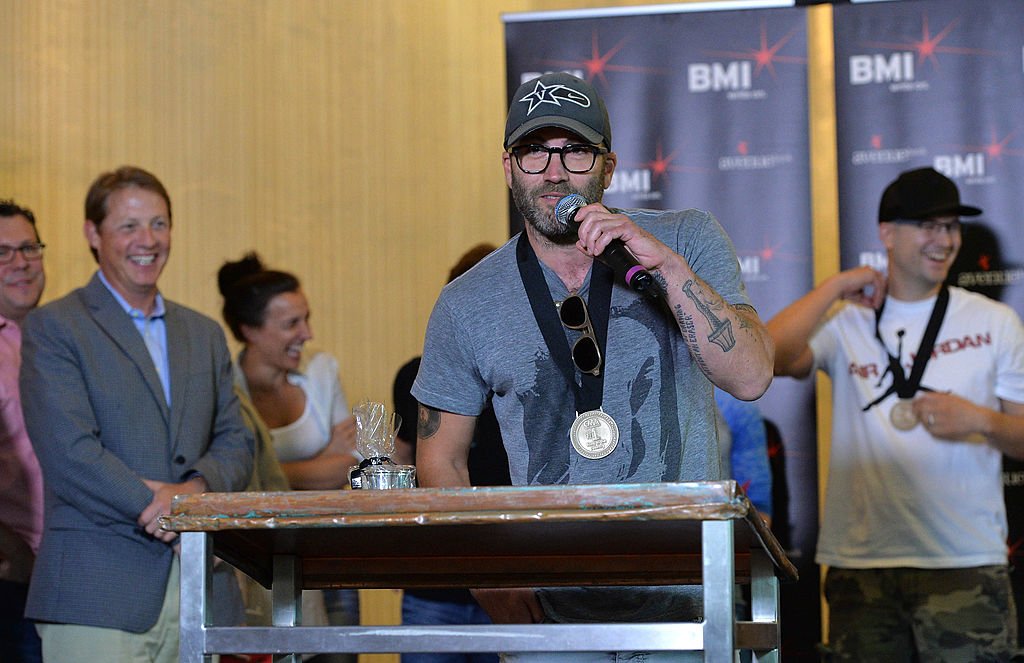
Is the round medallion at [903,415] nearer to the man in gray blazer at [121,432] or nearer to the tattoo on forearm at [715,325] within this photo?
the man in gray blazer at [121,432]

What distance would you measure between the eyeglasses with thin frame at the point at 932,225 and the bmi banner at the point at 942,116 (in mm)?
434

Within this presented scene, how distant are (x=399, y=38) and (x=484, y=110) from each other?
52cm

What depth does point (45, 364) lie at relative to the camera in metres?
3.17

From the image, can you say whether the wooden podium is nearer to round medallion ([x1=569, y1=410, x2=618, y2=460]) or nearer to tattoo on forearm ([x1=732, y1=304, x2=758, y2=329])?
round medallion ([x1=569, y1=410, x2=618, y2=460])

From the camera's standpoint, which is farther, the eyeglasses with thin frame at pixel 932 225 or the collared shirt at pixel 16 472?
the eyeglasses with thin frame at pixel 932 225

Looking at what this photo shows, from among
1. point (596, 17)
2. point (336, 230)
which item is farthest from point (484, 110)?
point (596, 17)

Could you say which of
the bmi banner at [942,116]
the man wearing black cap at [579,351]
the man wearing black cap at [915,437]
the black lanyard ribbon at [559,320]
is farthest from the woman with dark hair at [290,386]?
the black lanyard ribbon at [559,320]

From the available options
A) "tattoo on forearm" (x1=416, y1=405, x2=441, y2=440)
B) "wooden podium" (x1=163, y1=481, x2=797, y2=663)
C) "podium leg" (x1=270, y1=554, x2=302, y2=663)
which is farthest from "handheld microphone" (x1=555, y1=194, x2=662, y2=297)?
"podium leg" (x1=270, y1=554, x2=302, y2=663)

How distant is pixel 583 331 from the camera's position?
2238 mm

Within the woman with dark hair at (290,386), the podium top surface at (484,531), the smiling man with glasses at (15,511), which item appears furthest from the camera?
the woman with dark hair at (290,386)

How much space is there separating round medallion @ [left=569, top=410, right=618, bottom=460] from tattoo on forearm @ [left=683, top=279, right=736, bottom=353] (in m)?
0.22

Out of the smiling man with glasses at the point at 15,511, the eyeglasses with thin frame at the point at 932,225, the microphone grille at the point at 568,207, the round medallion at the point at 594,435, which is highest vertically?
the eyeglasses with thin frame at the point at 932,225

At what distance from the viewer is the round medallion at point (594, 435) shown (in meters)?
2.15

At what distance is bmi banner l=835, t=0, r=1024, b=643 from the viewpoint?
4.53m
